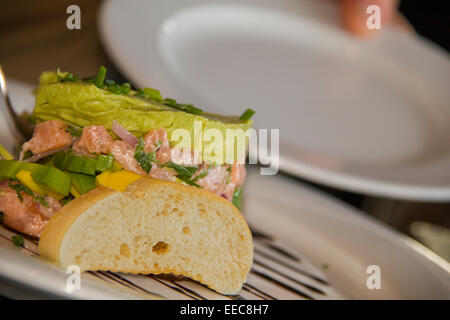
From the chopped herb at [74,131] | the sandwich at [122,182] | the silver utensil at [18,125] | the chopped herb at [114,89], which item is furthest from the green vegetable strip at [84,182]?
the silver utensil at [18,125]

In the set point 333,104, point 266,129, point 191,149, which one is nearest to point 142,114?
point 191,149

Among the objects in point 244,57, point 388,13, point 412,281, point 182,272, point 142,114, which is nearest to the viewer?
point 142,114

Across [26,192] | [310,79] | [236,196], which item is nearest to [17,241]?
[26,192]

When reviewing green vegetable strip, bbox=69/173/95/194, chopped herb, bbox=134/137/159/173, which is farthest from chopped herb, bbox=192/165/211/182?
green vegetable strip, bbox=69/173/95/194

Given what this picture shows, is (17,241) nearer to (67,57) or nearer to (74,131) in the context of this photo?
(74,131)

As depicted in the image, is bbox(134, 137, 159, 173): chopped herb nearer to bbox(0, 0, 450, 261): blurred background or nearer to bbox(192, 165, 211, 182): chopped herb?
bbox(192, 165, 211, 182): chopped herb

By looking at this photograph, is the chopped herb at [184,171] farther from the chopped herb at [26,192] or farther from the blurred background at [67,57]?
the blurred background at [67,57]
